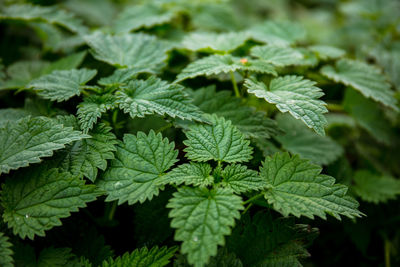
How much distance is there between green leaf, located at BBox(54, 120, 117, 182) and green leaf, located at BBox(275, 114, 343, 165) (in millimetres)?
1039

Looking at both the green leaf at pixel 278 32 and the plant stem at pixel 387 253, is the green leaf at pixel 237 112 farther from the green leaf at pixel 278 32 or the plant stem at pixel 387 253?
the plant stem at pixel 387 253

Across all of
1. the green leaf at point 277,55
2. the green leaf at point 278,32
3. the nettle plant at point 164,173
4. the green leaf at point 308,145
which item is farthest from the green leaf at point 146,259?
the green leaf at point 278,32

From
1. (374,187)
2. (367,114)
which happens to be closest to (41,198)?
(374,187)

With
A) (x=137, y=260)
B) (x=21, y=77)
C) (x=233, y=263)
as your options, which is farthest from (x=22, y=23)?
(x=233, y=263)

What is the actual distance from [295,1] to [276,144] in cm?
325

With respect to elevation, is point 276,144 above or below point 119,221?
above

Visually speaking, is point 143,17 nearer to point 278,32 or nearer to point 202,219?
point 278,32

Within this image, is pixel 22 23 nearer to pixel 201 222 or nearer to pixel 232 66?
pixel 232 66

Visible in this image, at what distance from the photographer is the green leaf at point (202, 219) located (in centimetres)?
104

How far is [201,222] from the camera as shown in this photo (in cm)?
110

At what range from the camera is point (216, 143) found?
4.56 feet

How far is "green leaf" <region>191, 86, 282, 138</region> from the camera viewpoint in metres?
1.60

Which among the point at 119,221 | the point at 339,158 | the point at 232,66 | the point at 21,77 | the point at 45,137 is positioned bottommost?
the point at 119,221

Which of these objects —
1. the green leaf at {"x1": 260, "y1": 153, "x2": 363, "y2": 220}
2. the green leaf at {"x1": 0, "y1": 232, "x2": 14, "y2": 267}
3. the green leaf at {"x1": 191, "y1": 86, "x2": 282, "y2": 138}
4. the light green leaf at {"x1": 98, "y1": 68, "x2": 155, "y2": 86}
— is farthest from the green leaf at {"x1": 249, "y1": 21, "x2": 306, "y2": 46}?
the green leaf at {"x1": 0, "y1": 232, "x2": 14, "y2": 267}
